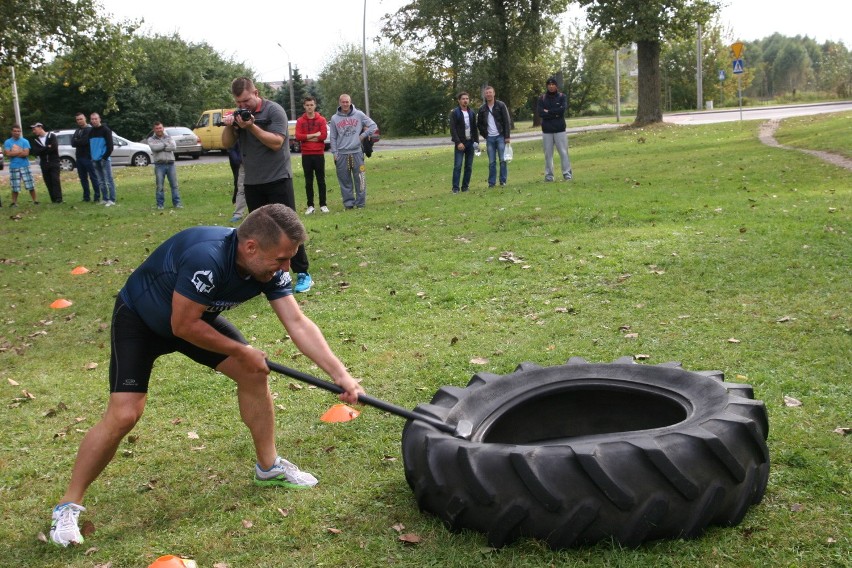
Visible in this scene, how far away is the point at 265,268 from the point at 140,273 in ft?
2.31

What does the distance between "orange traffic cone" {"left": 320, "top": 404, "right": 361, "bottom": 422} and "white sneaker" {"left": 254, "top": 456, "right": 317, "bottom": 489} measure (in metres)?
0.82

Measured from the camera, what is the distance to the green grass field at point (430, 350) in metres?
3.74

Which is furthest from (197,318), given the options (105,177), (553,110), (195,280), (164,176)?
(105,177)

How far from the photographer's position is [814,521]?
3561mm

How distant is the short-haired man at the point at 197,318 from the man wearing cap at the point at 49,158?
17.1 m

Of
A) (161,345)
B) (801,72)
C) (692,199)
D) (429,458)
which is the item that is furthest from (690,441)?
(801,72)

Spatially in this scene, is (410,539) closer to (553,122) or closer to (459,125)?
(459,125)

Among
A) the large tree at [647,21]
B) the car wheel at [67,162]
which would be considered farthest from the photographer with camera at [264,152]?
the car wheel at [67,162]

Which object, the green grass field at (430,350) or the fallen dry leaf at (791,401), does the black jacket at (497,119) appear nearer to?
the green grass field at (430,350)

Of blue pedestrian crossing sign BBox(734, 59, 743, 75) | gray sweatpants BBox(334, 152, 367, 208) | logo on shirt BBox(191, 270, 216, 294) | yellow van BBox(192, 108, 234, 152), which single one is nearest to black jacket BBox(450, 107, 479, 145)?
gray sweatpants BBox(334, 152, 367, 208)

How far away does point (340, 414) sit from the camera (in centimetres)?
522

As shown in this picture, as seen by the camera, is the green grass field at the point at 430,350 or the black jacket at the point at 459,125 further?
the black jacket at the point at 459,125

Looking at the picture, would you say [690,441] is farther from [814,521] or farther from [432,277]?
[432,277]

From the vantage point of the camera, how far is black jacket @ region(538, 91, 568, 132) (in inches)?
614
